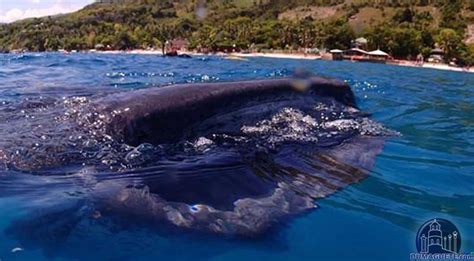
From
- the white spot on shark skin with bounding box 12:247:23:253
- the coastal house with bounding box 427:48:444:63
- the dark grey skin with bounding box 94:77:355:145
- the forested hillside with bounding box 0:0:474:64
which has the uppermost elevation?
the forested hillside with bounding box 0:0:474:64

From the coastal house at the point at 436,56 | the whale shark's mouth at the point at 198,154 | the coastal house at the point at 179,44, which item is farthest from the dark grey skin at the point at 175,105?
the coastal house at the point at 179,44

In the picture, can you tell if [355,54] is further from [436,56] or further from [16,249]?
[16,249]

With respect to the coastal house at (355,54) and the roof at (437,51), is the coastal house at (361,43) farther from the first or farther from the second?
the roof at (437,51)

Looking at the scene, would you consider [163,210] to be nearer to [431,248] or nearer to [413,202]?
[431,248]

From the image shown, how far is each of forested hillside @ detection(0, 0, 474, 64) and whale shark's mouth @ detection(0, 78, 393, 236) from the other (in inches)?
1521

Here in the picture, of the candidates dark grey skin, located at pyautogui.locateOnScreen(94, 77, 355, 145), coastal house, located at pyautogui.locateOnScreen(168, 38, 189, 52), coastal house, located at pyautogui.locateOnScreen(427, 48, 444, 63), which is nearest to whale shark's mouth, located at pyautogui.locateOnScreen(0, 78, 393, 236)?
dark grey skin, located at pyautogui.locateOnScreen(94, 77, 355, 145)

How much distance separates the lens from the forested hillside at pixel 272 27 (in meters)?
75.4

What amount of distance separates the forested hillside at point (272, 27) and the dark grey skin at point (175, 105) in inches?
1522

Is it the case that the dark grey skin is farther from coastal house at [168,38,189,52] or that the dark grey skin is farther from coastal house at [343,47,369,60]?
coastal house at [168,38,189,52]

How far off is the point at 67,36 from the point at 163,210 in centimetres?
Answer: 13038

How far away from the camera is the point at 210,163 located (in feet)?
13.7

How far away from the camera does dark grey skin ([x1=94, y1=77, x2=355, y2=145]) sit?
426cm

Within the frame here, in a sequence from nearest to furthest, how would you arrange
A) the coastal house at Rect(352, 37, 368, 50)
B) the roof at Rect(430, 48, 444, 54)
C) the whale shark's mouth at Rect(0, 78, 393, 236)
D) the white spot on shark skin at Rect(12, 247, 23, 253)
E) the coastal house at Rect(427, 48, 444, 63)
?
the white spot on shark skin at Rect(12, 247, 23, 253) → the whale shark's mouth at Rect(0, 78, 393, 236) → the coastal house at Rect(427, 48, 444, 63) → the roof at Rect(430, 48, 444, 54) → the coastal house at Rect(352, 37, 368, 50)

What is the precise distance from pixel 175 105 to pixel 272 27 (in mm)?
98244
